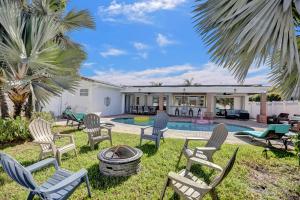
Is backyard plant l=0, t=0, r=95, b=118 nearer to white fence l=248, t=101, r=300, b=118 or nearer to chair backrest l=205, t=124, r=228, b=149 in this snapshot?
chair backrest l=205, t=124, r=228, b=149

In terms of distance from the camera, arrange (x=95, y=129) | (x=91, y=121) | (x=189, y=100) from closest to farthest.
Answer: (x=95, y=129) < (x=91, y=121) < (x=189, y=100)

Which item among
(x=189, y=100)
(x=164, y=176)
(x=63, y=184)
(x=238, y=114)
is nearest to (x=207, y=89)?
(x=238, y=114)

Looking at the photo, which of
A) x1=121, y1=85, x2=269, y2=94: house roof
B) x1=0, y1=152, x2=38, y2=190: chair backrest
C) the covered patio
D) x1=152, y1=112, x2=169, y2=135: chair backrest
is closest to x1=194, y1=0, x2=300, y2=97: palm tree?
x1=0, y1=152, x2=38, y2=190: chair backrest

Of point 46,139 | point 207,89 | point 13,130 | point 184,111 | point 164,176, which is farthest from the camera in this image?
point 184,111

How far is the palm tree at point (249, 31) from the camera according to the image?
2311 mm

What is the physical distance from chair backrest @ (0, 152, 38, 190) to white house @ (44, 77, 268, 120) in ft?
44.2

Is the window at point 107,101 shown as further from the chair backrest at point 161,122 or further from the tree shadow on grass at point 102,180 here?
the tree shadow on grass at point 102,180

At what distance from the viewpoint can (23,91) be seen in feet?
25.1

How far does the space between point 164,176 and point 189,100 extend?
21.2 meters

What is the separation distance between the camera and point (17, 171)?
298 centimetres

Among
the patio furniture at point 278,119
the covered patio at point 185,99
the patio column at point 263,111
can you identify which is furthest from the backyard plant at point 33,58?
the patio column at point 263,111

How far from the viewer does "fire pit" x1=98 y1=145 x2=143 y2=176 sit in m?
4.83

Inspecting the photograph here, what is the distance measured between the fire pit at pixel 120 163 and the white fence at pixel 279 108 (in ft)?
63.9

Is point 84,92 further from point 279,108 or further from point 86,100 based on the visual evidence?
point 279,108
